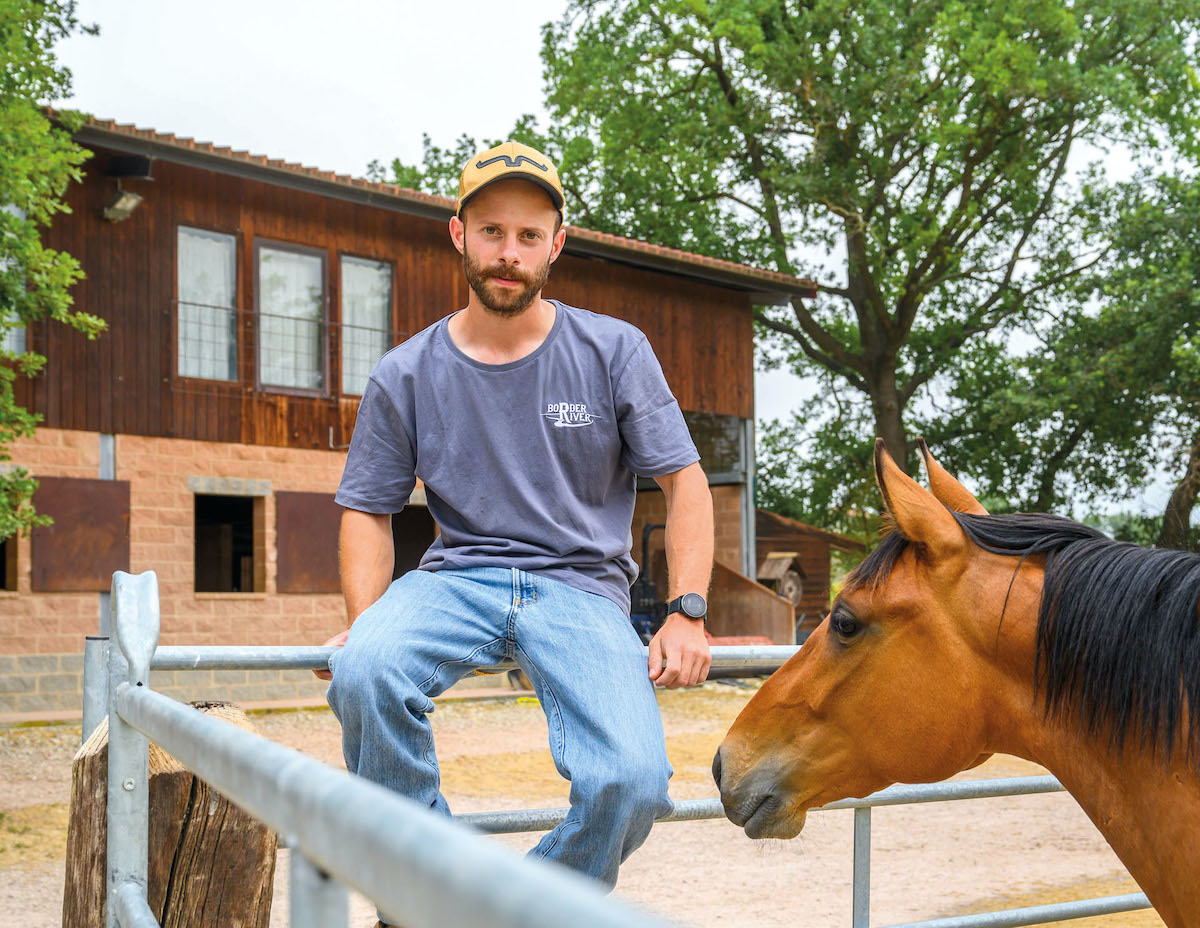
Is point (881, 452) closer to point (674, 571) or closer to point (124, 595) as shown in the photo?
point (674, 571)

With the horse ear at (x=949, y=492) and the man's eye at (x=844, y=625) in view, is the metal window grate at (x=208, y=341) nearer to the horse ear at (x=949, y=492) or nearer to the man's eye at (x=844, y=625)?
the horse ear at (x=949, y=492)

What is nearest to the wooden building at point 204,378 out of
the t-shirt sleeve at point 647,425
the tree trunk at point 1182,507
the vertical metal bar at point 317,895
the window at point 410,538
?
the window at point 410,538

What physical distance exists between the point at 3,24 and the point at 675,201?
18279 mm

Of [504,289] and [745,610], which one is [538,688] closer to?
[504,289]

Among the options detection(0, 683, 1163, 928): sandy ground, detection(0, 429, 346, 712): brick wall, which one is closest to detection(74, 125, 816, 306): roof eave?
detection(0, 429, 346, 712): brick wall

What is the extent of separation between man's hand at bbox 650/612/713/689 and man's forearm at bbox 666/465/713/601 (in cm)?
11

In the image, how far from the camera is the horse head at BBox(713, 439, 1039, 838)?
197 centimetres

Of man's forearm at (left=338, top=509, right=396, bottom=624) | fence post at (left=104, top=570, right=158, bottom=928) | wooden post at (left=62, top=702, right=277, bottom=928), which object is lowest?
wooden post at (left=62, top=702, right=277, bottom=928)

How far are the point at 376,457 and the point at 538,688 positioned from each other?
0.60 meters

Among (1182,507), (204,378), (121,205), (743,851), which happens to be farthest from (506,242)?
(1182,507)

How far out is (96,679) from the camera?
6.19 feet

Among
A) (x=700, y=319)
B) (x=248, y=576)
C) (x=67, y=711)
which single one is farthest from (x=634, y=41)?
(x=67, y=711)

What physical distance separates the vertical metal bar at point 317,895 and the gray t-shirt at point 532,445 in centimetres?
149

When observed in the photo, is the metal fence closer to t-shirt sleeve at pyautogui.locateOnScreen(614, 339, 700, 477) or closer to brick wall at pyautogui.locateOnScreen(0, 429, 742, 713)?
t-shirt sleeve at pyautogui.locateOnScreen(614, 339, 700, 477)
